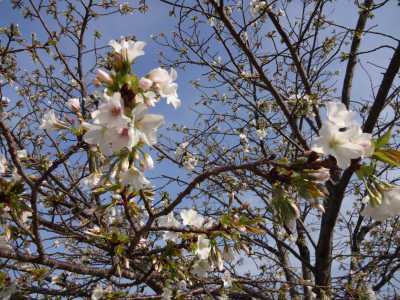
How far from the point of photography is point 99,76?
134cm

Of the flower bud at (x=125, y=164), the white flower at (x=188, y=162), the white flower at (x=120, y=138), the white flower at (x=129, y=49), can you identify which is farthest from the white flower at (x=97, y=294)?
the white flower at (x=188, y=162)

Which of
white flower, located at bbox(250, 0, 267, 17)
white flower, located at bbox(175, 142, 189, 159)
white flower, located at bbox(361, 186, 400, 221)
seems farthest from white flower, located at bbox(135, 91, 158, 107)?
white flower, located at bbox(175, 142, 189, 159)

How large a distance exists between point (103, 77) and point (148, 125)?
23cm

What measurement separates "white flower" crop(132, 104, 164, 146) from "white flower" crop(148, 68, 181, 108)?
0.17 metres

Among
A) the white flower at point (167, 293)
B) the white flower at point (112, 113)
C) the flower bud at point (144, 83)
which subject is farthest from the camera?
the white flower at point (167, 293)

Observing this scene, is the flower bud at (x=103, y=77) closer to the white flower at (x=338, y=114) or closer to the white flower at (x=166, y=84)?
the white flower at (x=166, y=84)

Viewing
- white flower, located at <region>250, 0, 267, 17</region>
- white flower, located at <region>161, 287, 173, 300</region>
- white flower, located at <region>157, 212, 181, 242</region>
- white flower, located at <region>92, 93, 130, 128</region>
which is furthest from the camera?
white flower, located at <region>250, 0, 267, 17</region>

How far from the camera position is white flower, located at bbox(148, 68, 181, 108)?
148 centimetres

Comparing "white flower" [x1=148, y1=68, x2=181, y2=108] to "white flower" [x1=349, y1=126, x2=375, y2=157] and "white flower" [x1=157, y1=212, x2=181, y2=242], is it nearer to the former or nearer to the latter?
"white flower" [x1=349, y1=126, x2=375, y2=157]

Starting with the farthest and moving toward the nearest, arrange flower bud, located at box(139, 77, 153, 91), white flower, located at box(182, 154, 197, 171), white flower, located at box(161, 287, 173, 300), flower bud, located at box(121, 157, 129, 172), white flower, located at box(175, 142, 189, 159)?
white flower, located at box(175, 142, 189, 159)
white flower, located at box(182, 154, 197, 171)
white flower, located at box(161, 287, 173, 300)
flower bud, located at box(121, 157, 129, 172)
flower bud, located at box(139, 77, 153, 91)

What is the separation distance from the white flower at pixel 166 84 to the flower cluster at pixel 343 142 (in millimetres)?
634

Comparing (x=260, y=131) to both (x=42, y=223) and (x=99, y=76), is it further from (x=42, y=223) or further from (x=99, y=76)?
(x=99, y=76)

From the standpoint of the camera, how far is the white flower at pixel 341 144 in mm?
1269

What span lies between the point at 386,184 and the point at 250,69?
4.80 m
